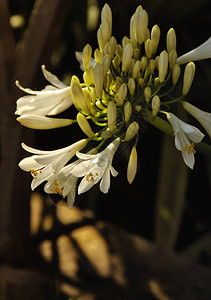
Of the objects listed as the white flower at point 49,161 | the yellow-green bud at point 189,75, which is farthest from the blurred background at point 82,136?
the yellow-green bud at point 189,75

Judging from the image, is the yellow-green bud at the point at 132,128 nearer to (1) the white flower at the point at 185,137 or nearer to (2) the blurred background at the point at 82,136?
(1) the white flower at the point at 185,137

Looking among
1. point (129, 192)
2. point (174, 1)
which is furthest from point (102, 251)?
point (174, 1)

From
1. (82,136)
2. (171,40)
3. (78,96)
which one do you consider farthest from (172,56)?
(82,136)

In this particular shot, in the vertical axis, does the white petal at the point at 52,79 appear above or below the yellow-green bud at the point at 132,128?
above

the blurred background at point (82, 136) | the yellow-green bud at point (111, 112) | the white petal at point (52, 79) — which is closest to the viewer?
the yellow-green bud at point (111, 112)

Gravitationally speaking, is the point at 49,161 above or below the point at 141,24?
below

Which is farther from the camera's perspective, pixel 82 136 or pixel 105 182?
pixel 82 136

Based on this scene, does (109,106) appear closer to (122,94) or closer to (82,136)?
(122,94)

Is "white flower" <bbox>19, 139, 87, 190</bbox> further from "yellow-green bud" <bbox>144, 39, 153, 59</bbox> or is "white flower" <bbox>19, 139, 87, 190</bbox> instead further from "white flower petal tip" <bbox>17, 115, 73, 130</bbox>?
"yellow-green bud" <bbox>144, 39, 153, 59</bbox>
